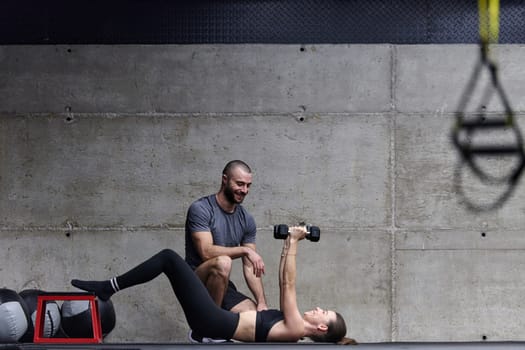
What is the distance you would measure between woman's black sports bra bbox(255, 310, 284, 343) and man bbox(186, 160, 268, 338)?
368mm

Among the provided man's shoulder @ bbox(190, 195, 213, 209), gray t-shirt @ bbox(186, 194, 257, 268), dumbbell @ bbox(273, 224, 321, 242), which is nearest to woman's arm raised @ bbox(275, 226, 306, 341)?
dumbbell @ bbox(273, 224, 321, 242)

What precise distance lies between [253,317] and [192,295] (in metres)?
0.37

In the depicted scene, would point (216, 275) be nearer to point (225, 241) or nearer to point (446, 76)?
point (225, 241)

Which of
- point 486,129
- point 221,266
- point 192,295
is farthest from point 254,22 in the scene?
point 192,295

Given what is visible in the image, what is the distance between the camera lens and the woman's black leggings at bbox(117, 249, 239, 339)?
18.1ft

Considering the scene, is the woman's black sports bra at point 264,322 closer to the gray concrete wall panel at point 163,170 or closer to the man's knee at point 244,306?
the man's knee at point 244,306

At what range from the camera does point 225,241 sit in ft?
20.7

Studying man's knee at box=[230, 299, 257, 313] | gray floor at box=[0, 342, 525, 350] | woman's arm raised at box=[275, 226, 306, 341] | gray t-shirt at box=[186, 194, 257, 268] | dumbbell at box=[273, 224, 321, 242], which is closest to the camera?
gray floor at box=[0, 342, 525, 350]

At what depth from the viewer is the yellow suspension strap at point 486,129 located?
7.40 m

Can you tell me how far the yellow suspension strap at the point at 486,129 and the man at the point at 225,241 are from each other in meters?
1.93

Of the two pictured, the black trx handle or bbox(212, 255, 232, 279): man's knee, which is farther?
the black trx handle

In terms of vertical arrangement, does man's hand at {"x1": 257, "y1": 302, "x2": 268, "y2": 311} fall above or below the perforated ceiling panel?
below

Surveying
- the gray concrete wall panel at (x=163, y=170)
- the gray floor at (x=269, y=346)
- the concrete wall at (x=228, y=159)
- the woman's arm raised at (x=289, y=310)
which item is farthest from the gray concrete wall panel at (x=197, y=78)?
the gray floor at (x=269, y=346)

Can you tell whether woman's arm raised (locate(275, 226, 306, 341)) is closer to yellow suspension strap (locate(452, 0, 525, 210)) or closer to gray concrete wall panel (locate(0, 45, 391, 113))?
gray concrete wall panel (locate(0, 45, 391, 113))
